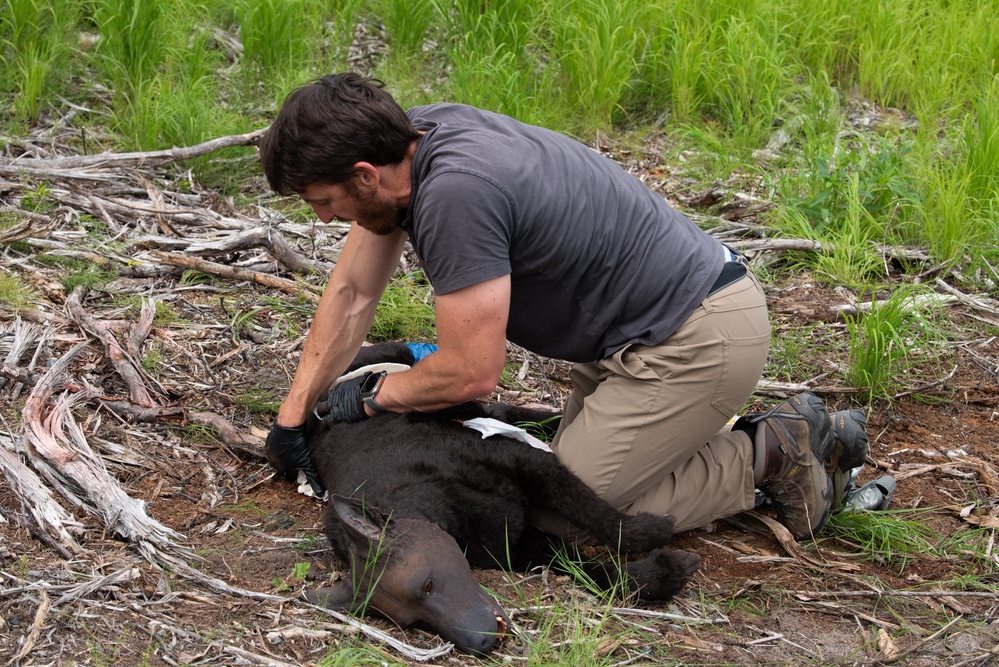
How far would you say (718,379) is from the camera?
3340 mm

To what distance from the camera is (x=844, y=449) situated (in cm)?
363

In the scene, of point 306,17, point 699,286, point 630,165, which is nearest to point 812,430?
Result: point 699,286

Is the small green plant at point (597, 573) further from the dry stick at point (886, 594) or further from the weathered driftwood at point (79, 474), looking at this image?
the weathered driftwood at point (79, 474)

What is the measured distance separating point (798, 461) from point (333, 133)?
78.8 inches

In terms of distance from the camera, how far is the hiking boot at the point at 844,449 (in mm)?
3623

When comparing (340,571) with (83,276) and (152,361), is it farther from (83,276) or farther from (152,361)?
(83,276)

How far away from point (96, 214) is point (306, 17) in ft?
7.98

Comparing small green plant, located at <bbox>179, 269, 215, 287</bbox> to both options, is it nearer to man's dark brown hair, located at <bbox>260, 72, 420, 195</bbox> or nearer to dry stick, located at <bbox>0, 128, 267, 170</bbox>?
dry stick, located at <bbox>0, 128, 267, 170</bbox>

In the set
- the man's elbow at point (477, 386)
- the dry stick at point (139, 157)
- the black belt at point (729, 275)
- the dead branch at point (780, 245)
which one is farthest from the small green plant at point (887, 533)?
the dry stick at point (139, 157)

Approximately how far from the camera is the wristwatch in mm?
3480

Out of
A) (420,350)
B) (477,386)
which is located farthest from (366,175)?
(420,350)

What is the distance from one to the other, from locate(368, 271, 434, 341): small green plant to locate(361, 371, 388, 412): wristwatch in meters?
1.14

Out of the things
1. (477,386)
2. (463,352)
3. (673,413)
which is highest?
(463,352)

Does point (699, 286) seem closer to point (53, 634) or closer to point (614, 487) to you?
point (614, 487)
